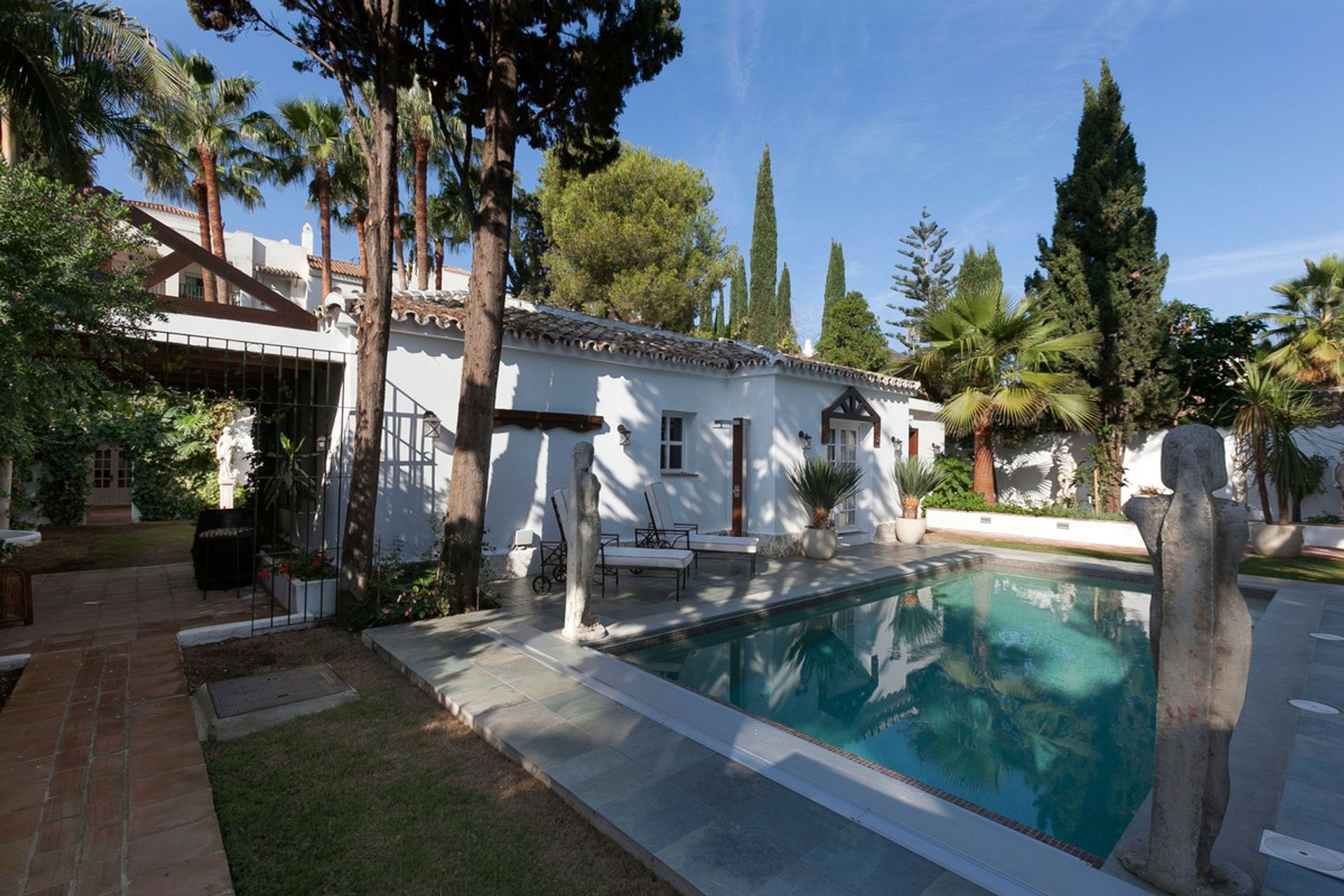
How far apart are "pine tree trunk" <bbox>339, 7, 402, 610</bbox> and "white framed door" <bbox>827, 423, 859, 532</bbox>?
8731 mm

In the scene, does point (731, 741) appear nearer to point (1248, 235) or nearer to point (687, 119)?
point (687, 119)

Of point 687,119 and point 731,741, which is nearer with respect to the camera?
point 731,741

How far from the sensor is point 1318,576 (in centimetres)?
962

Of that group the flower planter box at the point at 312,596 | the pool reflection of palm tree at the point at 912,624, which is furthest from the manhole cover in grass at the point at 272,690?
the pool reflection of palm tree at the point at 912,624

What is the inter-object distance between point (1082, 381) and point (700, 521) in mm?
11014

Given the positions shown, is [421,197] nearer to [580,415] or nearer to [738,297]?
[580,415]

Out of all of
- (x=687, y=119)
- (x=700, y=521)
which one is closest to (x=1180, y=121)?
(x=687, y=119)

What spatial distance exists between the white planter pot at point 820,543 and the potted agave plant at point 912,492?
3.33 m

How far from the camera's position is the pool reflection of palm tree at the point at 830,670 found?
17.8ft

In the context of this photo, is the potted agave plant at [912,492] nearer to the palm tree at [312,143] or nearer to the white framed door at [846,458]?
the white framed door at [846,458]

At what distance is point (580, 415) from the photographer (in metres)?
9.62

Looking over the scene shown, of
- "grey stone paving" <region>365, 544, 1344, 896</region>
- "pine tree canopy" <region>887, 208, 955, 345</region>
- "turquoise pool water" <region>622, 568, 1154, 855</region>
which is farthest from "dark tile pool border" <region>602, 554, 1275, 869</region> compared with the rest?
"pine tree canopy" <region>887, 208, 955, 345</region>

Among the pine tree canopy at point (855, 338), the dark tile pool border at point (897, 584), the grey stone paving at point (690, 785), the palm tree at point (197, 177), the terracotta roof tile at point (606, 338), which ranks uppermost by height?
the palm tree at point (197, 177)

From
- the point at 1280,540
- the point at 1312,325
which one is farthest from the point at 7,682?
the point at 1312,325
